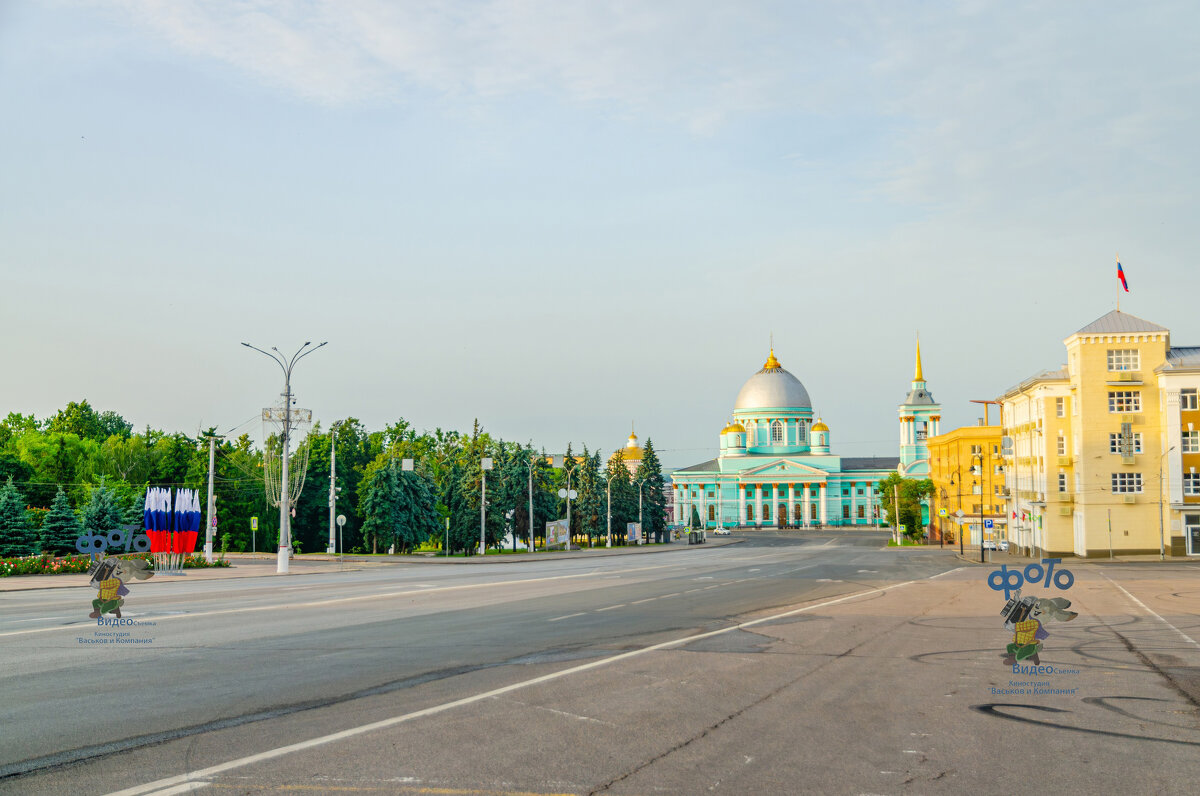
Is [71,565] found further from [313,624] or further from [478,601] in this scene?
[313,624]

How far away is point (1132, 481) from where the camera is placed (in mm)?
59875

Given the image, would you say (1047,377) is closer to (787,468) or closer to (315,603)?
(315,603)

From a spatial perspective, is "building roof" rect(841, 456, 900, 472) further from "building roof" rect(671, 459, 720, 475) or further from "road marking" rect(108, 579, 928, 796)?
"road marking" rect(108, 579, 928, 796)

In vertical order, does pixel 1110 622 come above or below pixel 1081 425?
below

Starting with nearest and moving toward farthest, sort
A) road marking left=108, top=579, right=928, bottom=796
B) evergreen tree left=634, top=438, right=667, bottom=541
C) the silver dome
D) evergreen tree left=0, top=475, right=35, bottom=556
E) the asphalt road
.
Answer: road marking left=108, top=579, right=928, bottom=796, the asphalt road, evergreen tree left=0, top=475, right=35, bottom=556, evergreen tree left=634, top=438, right=667, bottom=541, the silver dome

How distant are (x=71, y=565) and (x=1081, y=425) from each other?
56024 millimetres

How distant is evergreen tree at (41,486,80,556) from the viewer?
4430 cm

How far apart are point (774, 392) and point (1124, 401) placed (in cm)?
11180

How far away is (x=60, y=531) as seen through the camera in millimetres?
44812

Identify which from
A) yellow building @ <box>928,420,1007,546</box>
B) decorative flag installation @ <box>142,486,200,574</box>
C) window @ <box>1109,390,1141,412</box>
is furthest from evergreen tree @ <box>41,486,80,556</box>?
yellow building @ <box>928,420,1007,546</box>

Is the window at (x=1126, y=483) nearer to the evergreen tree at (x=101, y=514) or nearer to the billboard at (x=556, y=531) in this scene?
the billboard at (x=556, y=531)

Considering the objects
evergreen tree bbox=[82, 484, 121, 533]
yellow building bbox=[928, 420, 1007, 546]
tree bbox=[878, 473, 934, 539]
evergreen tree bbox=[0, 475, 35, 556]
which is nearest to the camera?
evergreen tree bbox=[0, 475, 35, 556]

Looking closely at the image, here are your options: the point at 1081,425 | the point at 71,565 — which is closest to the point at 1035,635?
the point at 71,565

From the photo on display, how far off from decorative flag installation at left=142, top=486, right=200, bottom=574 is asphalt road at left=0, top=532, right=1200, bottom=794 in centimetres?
1763
